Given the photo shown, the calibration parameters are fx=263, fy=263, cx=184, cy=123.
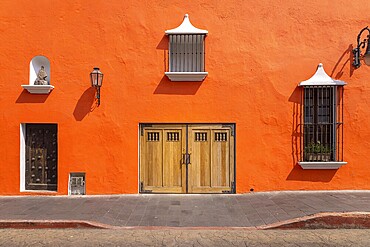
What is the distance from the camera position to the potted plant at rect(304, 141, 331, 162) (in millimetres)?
6969

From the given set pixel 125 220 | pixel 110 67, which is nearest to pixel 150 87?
pixel 110 67

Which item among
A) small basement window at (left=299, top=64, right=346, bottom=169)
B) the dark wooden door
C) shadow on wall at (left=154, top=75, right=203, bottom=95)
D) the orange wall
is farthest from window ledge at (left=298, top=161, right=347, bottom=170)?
the dark wooden door

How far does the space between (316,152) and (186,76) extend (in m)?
4.00

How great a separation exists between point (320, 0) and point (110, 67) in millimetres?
5883

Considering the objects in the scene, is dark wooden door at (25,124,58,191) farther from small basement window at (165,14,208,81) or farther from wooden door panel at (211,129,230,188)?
wooden door panel at (211,129,230,188)

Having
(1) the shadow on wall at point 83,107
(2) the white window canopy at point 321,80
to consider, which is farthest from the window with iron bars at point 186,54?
(2) the white window canopy at point 321,80

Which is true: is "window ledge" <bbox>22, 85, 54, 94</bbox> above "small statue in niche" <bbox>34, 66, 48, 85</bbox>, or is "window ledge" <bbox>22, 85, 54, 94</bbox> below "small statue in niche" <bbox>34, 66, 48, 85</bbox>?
below

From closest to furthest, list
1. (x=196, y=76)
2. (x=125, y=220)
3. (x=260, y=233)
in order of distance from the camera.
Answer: (x=260, y=233) → (x=125, y=220) → (x=196, y=76)

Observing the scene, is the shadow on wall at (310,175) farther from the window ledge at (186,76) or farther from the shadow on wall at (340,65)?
the window ledge at (186,76)

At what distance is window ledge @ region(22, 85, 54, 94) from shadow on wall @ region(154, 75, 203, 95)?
2.79m

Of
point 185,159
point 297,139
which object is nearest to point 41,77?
point 185,159

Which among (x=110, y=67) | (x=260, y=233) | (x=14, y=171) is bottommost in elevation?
(x=260, y=233)

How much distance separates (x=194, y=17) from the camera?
Result: 6996 mm

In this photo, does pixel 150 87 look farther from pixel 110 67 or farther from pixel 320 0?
pixel 320 0
